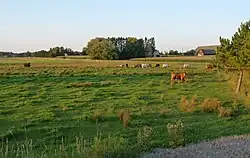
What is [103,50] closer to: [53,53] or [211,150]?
[53,53]

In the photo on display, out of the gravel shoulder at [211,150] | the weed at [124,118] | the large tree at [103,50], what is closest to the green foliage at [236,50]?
the weed at [124,118]

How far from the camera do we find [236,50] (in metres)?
32.7

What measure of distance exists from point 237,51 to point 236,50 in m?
0.36

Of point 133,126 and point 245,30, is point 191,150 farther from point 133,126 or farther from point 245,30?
point 245,30

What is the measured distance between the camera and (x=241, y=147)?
1242 cm

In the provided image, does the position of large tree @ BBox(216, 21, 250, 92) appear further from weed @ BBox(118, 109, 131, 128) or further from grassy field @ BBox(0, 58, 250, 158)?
weed @ BBox(118, 109, 131, 128)

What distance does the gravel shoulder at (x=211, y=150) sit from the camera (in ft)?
37.0

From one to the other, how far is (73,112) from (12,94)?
10.1 m

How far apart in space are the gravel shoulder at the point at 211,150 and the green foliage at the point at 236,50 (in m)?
17.2

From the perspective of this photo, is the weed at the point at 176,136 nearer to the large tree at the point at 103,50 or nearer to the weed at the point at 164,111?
the weed at the point at 164,111

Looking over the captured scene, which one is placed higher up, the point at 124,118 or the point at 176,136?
the point at 176,136

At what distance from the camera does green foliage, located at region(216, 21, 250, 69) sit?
29750 millimetres

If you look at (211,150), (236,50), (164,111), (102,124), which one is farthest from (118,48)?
(211,150)

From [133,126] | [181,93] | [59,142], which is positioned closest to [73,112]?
[133,126]
